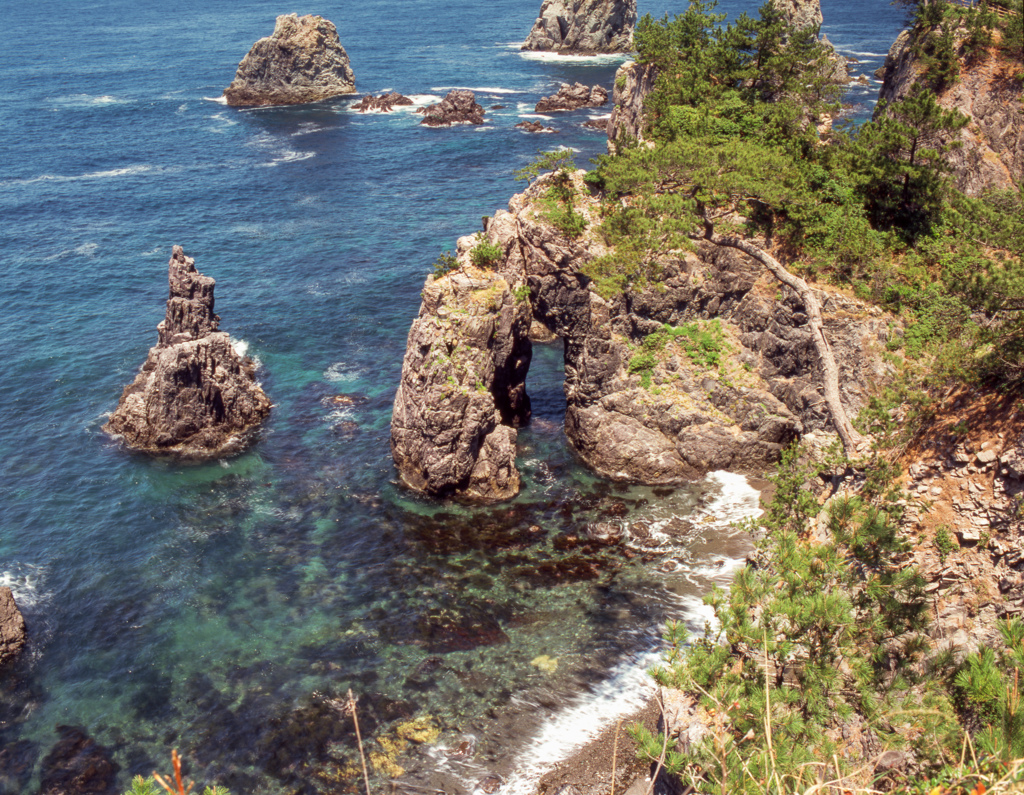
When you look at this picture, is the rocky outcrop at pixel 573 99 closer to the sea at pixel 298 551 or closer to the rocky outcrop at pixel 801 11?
the rocky outcrop at pixel 801 11

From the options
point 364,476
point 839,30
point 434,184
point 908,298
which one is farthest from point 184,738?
point 839,30

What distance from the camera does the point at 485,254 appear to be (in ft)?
148

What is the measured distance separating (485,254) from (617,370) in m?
10.8

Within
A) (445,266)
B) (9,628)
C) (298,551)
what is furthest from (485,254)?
(9,628)

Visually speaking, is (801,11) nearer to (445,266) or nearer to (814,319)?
(814,319)

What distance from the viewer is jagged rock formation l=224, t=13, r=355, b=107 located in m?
128

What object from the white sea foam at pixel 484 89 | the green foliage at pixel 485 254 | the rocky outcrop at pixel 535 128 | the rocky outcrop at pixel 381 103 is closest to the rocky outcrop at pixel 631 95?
the rocky outcrop at pixel 535 128

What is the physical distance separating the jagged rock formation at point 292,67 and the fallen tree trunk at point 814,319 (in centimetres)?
10953

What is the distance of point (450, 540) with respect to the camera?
40500mm

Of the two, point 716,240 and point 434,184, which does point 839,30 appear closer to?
point 434,184

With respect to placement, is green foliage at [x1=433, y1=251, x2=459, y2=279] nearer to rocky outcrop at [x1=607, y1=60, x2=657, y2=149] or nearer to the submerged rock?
the submerged rock

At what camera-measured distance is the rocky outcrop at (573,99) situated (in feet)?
406

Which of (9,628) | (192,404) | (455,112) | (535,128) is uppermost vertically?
(455,112)

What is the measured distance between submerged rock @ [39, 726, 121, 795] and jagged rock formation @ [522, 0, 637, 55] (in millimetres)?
168118
